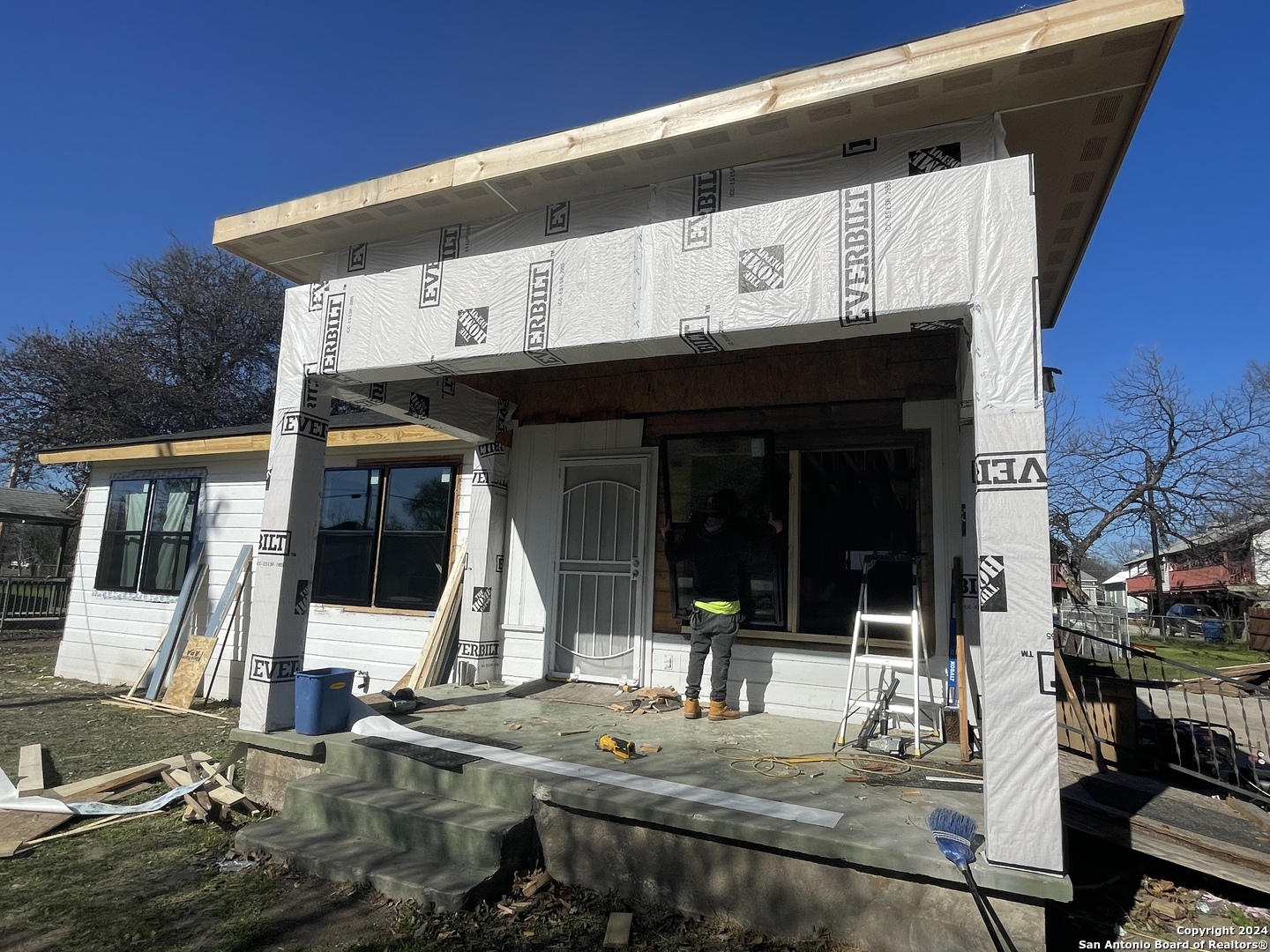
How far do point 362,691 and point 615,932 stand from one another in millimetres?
5335

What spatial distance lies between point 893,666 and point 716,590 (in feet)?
4.43

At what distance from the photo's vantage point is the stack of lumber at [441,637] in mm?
6824

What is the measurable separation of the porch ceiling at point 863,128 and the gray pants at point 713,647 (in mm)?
3196

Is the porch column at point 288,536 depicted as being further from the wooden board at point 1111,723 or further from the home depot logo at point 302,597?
the wooden board at point 1111,723

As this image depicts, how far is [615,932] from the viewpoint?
310cm

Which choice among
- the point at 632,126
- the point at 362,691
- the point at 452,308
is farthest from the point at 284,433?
the point at 362,691

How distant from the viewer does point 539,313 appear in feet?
13.8

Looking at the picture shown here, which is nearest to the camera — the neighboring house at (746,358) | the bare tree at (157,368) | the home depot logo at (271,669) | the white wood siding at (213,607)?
the neighboring house at (746,358)

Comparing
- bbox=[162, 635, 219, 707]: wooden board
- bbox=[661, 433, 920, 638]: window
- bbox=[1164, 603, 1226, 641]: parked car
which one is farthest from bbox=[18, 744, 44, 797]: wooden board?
bbox=[1164, 603, 1226, 641]: parked car

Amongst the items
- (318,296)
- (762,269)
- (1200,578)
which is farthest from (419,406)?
(1200,578)

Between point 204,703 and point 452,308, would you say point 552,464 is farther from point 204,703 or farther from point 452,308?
point 204,703

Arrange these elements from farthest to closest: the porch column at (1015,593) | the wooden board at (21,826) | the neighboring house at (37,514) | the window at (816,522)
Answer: the neighboring house at (37,514)
the window at (816,522)
the wooden board at (21,826)
the porch column at (1015,593)

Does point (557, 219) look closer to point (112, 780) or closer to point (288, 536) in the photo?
point (288, 536)

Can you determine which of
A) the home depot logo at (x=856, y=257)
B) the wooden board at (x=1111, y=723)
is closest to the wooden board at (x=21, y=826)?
the home depot logo at (x=856, y=257)
